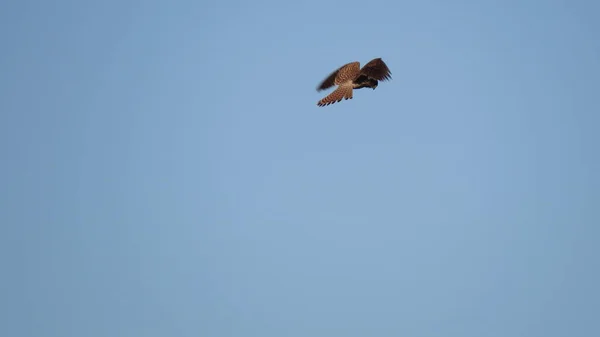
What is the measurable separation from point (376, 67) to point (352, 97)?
5.02 ft

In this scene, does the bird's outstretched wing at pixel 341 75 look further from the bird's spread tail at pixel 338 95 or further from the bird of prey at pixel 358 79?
the bird's spread tail at pixel 338 95

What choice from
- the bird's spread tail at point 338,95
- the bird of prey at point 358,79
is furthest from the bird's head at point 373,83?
the bird's spread tail at point 338,95

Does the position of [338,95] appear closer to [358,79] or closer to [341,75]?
[358,79]

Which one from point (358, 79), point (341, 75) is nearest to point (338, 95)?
point (358, 79)

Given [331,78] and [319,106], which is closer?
[319,106]

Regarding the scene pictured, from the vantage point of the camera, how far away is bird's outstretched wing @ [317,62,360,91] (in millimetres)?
36969

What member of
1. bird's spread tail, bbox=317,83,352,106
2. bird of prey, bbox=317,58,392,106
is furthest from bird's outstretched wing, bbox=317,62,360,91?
bird's spread tail, bbox=317,83,352,106

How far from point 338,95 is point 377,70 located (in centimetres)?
162

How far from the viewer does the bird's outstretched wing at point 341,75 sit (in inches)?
1455

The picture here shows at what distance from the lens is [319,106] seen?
115ft

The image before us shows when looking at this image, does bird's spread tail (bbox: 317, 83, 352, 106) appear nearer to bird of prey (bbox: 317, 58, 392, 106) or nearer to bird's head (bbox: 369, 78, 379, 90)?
bird of prey (bbox: 317, 58, 392, 106)

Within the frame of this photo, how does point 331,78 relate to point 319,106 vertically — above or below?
above

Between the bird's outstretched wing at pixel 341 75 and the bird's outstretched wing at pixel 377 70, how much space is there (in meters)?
0.60

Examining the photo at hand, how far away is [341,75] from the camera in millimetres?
37344
